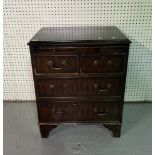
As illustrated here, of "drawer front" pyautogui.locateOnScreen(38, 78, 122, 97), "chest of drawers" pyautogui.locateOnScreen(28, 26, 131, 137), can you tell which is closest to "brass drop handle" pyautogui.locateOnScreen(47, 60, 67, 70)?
"chest of drawers" pyautogui.locateOnScreen(28, 26, 131, 137)

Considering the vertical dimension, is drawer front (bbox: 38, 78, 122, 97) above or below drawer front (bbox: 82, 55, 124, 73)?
below

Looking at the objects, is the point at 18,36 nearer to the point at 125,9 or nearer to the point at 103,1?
the point at 103,1

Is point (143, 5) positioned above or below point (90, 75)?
above

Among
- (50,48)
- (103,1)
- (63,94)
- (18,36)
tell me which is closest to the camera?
(50,48)

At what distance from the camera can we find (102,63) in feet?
5.59

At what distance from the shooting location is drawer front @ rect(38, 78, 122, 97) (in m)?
1.77

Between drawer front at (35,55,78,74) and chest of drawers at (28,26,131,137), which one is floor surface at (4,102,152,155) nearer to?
chest of drawers at (28,26,131,137)

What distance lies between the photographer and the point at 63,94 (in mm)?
A: 1819

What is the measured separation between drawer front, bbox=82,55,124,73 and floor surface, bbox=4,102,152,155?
2.33 ft

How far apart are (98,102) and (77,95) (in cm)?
21

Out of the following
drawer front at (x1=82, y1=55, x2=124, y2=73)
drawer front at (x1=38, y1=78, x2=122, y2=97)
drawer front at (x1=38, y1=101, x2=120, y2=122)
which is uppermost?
drawer front at (x1=82, y1=55, x2=124, y2=73)

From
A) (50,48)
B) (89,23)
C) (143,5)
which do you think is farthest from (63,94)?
(143,5)

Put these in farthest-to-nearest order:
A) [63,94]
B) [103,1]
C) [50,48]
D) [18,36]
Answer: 1. [18,36]
2. [103,1]
3. [63,94]
4. [50,48]

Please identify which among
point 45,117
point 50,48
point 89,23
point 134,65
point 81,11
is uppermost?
point 81,11
